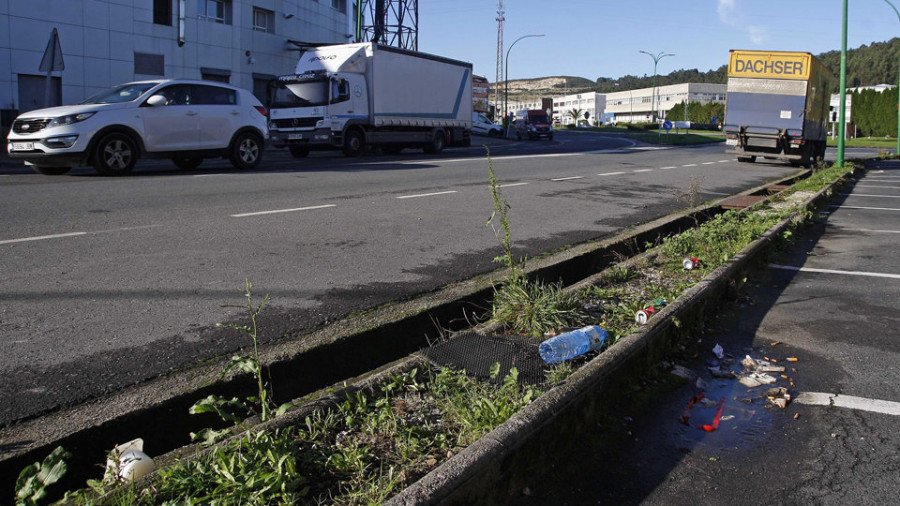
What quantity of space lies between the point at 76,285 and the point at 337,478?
9.80 ft

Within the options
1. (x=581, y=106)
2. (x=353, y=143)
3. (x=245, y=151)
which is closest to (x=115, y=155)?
(x=245, y=151)

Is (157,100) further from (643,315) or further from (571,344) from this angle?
(571,344)

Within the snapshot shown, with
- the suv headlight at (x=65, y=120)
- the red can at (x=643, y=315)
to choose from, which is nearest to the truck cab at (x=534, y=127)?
the suv headlight at (x=65, y=120)

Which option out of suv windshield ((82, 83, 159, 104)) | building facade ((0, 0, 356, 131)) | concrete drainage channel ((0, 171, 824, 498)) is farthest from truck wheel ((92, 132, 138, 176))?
concrete drainage channel ((0, 171, 824, 498))

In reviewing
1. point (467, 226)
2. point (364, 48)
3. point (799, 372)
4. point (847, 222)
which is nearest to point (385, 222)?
point (467, 226)

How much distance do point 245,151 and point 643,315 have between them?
42.0ft

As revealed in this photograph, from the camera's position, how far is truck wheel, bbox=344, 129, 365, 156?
23297 millimetres

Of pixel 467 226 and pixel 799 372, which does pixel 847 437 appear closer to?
pixel 799 372

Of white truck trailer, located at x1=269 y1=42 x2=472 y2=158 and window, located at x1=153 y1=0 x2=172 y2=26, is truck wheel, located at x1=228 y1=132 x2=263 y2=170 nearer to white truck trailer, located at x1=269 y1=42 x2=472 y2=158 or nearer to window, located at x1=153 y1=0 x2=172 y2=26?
white truck trailer, located at x1=269 y1=42 x2=472 y2=158

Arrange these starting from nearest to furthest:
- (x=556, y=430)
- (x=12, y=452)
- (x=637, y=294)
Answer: (x=12, y=452) < (x=556, y=430) < (x=637, y=294)

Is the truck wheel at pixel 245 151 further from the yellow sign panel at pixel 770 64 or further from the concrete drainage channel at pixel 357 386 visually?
the yellow sign panel at pixel 770 64

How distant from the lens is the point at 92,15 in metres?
26.2

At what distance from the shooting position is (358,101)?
77.6ft

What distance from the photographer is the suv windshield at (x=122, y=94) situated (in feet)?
43.3
